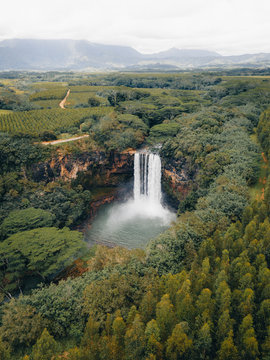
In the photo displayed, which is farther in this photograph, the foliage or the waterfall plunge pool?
the waterfall plunge pool

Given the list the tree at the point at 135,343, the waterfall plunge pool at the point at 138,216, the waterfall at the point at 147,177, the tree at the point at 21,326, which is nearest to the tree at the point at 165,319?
the tree at the point at 135,343

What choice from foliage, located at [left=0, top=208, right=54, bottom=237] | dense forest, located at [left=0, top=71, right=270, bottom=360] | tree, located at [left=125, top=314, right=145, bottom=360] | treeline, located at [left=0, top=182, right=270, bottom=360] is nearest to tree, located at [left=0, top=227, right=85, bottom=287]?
dense forest, located at [left=0, top=71, right=270, bottom=360]

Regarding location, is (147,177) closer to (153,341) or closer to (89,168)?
(89,168)

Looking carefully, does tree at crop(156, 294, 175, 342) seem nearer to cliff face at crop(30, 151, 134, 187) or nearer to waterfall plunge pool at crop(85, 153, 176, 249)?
waterfall plunge pool at crop(85, 153, 176, 249)

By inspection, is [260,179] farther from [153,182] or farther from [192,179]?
[153,182]

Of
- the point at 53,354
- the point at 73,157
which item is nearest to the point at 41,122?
the point at 73,157

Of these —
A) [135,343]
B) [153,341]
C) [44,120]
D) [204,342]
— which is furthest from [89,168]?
[204,342]
